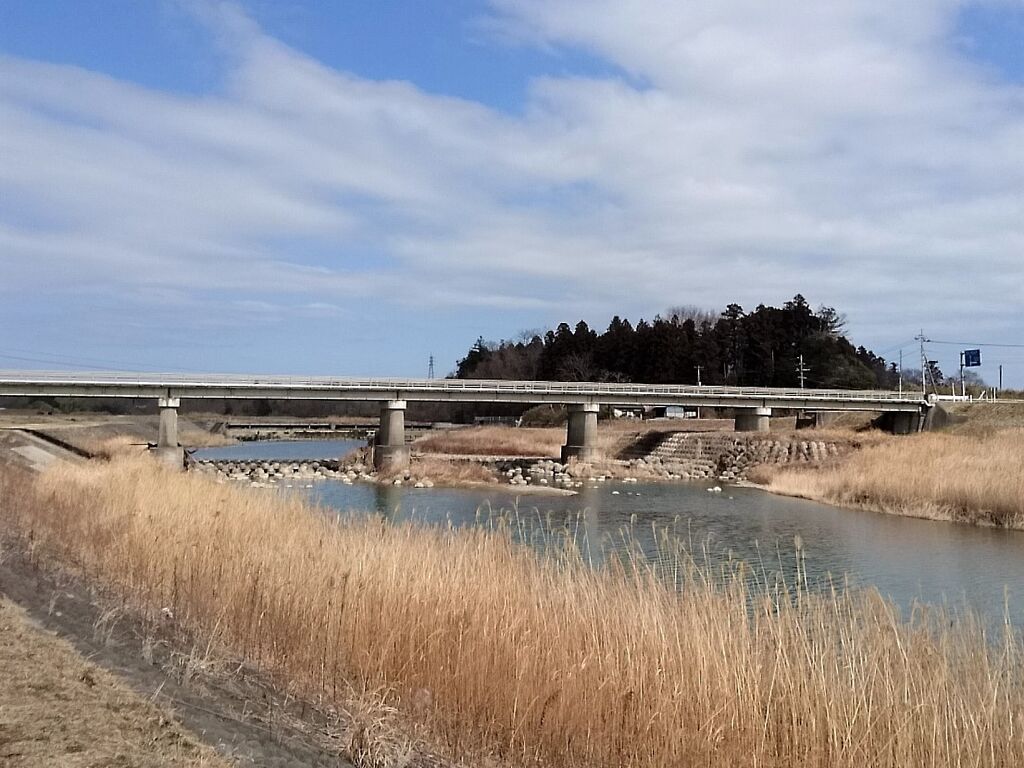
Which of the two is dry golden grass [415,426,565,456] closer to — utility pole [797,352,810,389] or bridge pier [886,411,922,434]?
bridge pier [886,411,922,434]

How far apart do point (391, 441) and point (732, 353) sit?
6337 centimetres

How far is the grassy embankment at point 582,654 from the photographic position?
20.0ft

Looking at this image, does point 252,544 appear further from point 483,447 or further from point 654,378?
point 654,378

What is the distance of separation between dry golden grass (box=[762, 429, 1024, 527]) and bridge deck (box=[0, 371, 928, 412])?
17.3 meters

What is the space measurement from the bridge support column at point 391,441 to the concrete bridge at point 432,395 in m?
0.06

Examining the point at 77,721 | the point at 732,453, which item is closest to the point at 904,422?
the point at 732,453

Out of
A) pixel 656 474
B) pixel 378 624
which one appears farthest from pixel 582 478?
pixel 378 624

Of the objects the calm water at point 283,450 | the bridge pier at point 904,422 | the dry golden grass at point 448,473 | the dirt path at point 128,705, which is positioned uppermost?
the dirt path at point 128,705

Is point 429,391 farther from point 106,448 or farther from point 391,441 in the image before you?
point 106,448

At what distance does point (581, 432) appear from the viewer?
57562 mm

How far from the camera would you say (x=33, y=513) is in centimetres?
1511

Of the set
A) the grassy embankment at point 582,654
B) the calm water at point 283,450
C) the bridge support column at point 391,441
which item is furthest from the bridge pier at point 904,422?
the grassy embankment at point 582,654

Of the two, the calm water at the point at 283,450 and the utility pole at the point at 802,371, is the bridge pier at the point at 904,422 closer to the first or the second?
the utility pole at the point at 802,371

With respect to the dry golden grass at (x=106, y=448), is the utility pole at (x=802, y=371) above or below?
above
